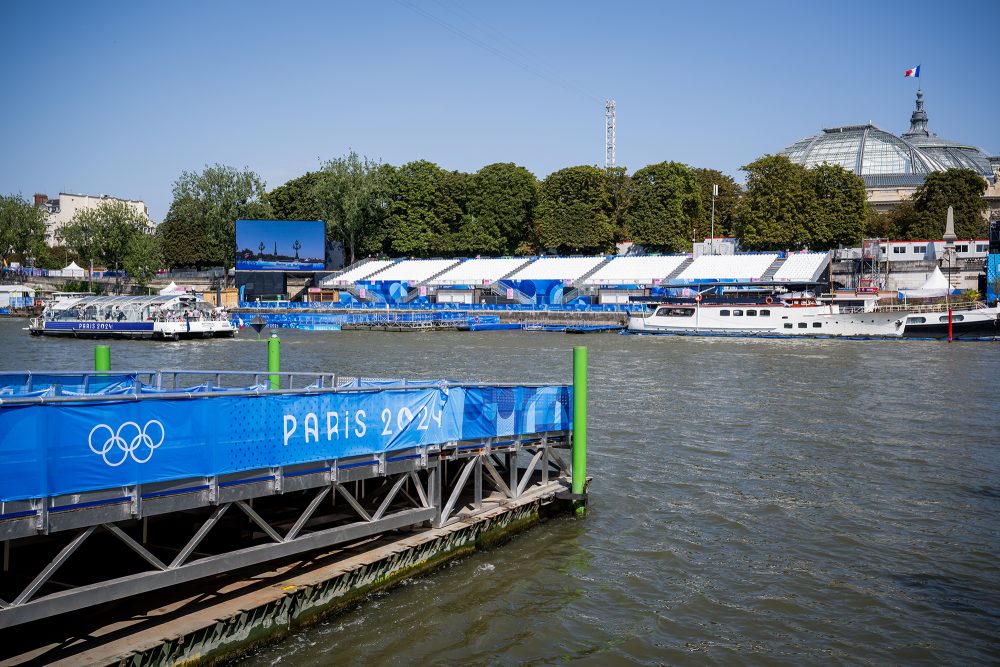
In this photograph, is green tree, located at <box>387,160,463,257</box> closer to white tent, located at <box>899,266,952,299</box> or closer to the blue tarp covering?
white tent, located at <box>899,266,952,299</box>

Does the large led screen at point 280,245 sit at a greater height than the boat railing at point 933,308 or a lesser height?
greater

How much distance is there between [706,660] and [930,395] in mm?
30527

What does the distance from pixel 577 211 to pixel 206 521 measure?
346 ft

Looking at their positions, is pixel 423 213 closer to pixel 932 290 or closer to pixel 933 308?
pixel 932 290

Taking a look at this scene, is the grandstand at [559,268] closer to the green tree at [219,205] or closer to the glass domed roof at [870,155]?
the green tree at [219,205]

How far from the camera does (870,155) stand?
559 feet

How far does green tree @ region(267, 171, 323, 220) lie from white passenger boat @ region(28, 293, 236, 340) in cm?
5121

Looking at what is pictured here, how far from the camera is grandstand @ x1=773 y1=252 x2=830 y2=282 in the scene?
289ft

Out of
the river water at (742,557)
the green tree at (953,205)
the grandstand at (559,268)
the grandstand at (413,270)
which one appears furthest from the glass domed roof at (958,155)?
the river water at (742,557)

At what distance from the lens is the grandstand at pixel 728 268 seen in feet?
301

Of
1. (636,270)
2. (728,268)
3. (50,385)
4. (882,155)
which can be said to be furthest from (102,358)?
(882,155)

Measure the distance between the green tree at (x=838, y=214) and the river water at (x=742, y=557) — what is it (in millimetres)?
68524

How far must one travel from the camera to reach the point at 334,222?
403 ft

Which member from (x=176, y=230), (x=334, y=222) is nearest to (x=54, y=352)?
(x=334, y=222)
